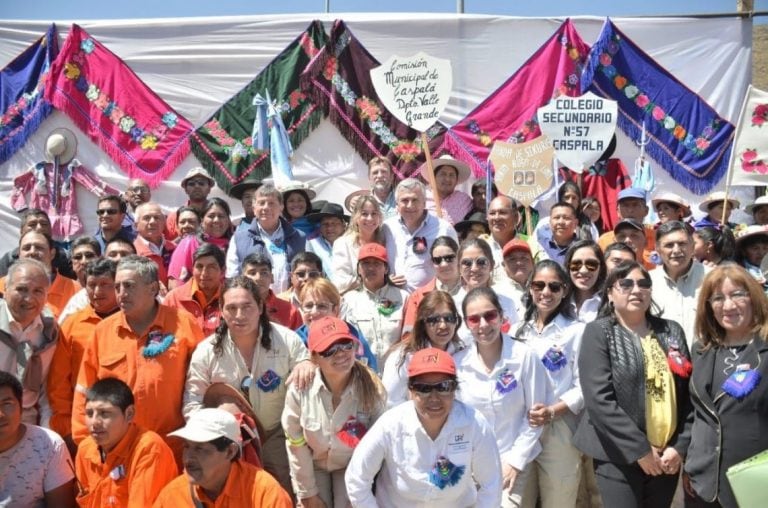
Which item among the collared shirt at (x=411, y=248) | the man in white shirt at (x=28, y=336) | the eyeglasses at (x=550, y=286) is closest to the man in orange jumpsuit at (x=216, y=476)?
the man in white shirt at (x=28, y=336)

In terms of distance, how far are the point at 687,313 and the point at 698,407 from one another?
4.04 ft

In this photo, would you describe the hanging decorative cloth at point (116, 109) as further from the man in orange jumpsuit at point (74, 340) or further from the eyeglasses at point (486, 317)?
the eyeglasses at point (486, 317)

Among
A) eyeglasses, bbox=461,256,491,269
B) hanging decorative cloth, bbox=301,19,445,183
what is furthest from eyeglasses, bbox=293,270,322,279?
hanging decorative cloth, bbox=301,19,445,183

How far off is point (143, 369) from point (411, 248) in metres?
2.34

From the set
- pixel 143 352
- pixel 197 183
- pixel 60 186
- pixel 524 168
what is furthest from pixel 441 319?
pixel 60 186

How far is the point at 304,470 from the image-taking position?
3824 millimetres

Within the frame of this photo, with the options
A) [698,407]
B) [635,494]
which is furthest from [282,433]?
[698,407]

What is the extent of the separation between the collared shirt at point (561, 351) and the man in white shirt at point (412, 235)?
Result: 1394 millimetres

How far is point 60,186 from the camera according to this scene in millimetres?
8953

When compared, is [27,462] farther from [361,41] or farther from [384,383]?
[361,41]

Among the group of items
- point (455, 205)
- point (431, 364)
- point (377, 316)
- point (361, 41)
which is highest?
point (361, 41)

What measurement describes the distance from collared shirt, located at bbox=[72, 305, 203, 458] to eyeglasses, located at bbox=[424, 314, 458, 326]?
1.30 meters

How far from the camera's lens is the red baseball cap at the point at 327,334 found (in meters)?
3.70

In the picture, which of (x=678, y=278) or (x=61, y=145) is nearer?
(x=678, y=278)
